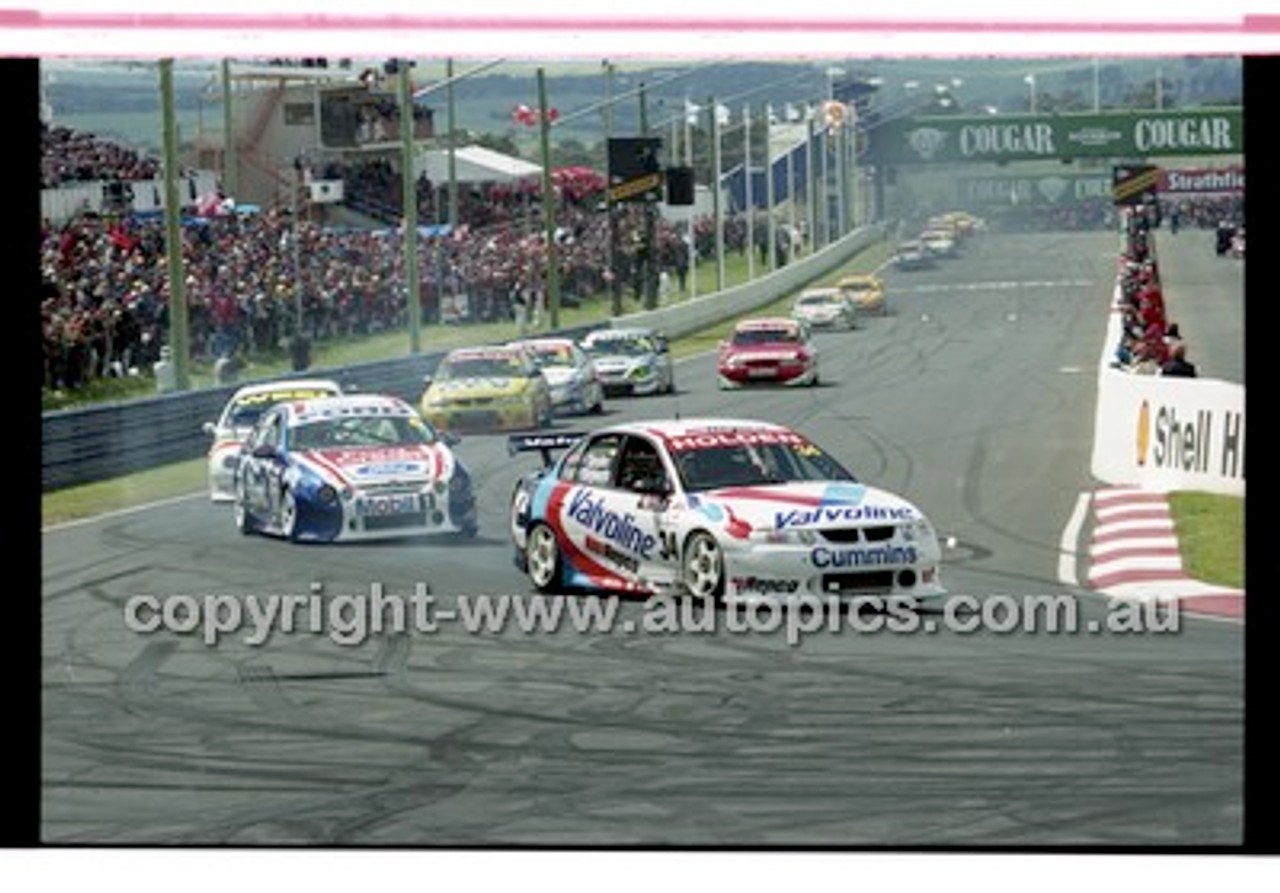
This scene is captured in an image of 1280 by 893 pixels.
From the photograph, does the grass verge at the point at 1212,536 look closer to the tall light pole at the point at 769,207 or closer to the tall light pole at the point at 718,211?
the tall light pole at the point at 769,207

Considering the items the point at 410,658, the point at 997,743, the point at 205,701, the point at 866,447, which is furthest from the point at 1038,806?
the point at 205,701

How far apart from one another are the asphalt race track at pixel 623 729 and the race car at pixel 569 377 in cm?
88

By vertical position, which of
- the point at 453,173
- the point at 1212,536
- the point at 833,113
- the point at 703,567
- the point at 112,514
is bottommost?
the point at 703,567

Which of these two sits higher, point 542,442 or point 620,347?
point 620,347

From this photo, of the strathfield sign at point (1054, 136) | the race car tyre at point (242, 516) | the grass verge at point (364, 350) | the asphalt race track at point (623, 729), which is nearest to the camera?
the asphalt race track at point (623, 729)

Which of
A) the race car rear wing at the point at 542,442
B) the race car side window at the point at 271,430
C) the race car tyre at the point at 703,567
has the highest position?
the race car side window at the point at 271,430

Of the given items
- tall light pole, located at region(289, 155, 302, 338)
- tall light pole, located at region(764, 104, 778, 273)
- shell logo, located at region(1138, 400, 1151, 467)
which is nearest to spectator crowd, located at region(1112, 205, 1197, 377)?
shell logo, located at region(1138, 400, 1151, 467)

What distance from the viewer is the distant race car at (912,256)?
8594 mm

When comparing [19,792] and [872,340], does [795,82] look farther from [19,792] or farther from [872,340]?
[19,792]

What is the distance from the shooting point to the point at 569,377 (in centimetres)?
841

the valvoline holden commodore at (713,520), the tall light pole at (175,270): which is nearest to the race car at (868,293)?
the valvoline holden commodore at (713,520)

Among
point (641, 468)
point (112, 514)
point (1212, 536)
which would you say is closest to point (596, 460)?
point (641, 468)

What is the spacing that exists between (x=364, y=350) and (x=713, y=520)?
124 centimetres

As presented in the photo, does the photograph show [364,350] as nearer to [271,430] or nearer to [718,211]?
[271,430]
